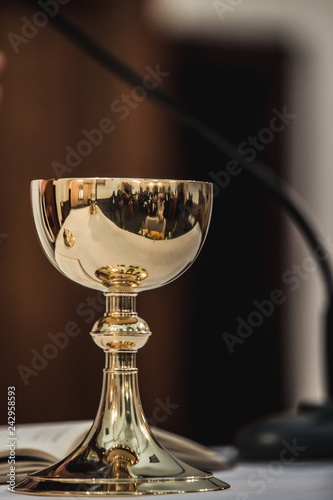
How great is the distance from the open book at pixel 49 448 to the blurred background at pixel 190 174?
5.15 ft

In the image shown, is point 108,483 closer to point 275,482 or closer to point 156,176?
point 275,482

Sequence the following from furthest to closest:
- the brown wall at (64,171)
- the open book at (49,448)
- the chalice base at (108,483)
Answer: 1. the brown wall at (64,171)
2. the open book at (49,448)
3. the chalice base at (108,483)

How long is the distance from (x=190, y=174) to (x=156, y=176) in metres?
0.12

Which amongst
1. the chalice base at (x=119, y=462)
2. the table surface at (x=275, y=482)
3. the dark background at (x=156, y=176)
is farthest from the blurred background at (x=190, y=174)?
the chalice base at (x=119, y=462)

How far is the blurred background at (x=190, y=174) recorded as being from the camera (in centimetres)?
239

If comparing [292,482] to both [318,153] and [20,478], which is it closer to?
[20,478]

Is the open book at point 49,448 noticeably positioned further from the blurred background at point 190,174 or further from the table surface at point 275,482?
the blurred background at point 190,174

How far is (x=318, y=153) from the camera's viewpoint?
9.45 feet

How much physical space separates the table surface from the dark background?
1488 mm

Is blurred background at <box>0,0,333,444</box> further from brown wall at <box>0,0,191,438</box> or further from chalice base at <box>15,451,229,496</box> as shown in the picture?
chalice base at <box>15,451,229,496</box>

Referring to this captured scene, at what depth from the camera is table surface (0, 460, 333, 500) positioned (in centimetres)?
53

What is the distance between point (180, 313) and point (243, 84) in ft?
2.51

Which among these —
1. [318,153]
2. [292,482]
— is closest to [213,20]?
[318,153]

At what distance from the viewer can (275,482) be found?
61 cm
